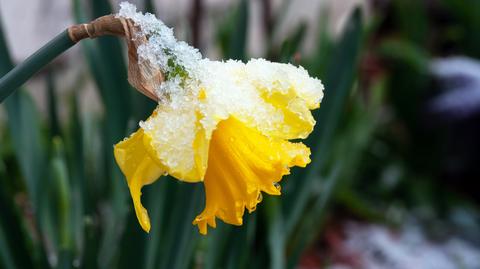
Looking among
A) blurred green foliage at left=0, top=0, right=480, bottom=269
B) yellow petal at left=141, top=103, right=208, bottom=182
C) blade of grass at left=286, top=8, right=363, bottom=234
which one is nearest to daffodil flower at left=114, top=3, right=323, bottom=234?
yellow petal at left=141, top=103, right=208, bottom=182

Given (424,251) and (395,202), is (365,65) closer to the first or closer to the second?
(395,202)

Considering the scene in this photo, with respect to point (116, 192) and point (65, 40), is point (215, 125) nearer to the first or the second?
point (65, 40)

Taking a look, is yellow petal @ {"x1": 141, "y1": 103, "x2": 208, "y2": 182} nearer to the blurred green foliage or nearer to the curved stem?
the curved stem

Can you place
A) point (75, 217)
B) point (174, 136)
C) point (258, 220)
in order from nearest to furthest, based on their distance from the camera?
point (174, 136) < point (75, 217) < point (258, 220)

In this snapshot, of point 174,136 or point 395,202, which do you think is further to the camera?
point 395,202

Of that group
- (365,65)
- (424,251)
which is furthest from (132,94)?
(365,65)

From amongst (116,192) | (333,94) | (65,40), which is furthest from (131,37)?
(333,94)

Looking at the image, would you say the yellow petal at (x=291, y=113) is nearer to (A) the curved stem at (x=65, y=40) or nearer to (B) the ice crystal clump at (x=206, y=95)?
(B) the ice crystal clump at (x=206, y=95)

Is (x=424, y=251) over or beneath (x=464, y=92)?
beneath
